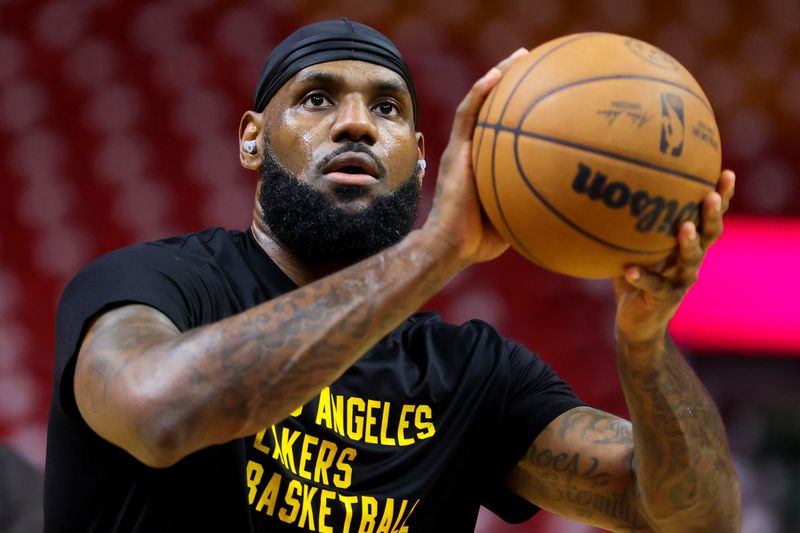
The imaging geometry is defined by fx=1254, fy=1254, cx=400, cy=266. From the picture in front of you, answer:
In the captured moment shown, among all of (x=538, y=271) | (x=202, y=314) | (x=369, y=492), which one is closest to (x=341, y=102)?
(x=202, y=314)

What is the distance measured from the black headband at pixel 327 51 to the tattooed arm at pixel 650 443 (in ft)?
2.47

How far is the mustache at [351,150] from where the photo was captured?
7.54 ft

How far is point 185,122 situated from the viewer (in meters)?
3.27

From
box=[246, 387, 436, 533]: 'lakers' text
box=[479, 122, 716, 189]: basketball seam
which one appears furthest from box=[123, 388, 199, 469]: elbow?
box=[479, 122, 716, 189]: basketball seam

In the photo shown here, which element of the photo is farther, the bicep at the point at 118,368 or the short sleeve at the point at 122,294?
the short sleeve at the point at 122,294

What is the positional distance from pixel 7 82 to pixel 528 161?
1941 millimetres

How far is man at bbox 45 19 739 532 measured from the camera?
5.58 ft

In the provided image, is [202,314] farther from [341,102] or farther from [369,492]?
[341,102]

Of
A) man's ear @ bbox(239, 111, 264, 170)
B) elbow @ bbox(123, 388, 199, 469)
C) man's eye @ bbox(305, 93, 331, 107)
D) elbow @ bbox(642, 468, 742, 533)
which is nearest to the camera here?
elbow @ bbox(123, 388, 199, 469)

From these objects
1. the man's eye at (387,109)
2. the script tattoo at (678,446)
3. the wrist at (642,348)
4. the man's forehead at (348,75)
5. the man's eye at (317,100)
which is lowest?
the script tattoo at (678,446)

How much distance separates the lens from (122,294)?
6.00ft
